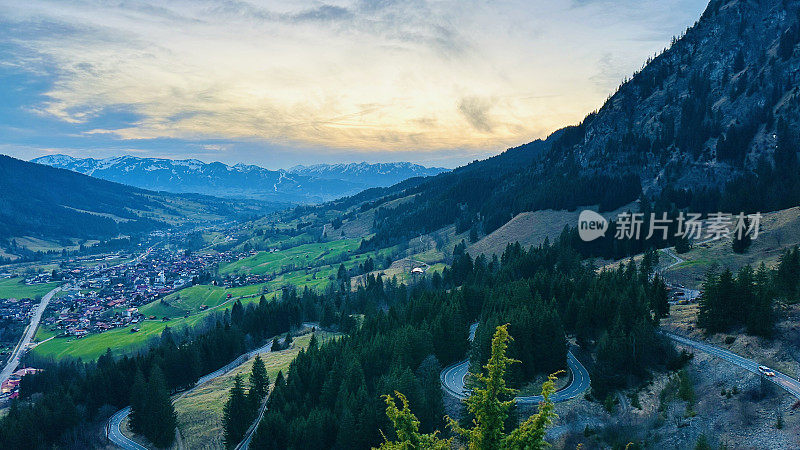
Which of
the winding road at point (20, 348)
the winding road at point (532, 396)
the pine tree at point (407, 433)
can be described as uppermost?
the pine tree at point (407, 433)

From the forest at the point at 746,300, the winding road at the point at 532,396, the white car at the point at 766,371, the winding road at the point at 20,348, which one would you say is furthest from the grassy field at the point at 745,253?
the winding road at the point at 20,348

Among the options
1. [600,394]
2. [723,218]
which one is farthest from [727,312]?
[723,218]

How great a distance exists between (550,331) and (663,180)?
5967 inches

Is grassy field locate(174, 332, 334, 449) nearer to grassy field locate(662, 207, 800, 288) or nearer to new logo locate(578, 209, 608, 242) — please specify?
grassy field locate(662, 207, 800, 288)

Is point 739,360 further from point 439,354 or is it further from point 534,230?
point 534,230

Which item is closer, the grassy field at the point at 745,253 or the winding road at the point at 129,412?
the winding road at the point at 129,412

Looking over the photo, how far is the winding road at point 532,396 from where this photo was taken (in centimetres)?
5741

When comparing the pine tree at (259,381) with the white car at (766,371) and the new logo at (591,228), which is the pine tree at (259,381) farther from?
the new logo at (591,228)

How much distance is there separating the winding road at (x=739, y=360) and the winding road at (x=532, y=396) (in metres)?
12.8

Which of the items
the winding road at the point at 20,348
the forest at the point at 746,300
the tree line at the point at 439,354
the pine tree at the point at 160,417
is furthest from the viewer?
the winding road at the point at 20,348

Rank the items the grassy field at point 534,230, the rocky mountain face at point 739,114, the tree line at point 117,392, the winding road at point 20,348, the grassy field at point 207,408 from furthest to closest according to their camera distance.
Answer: the grassy field at point 534,230, the rocky mountain face at point 739,114, the winding road at point 20,348, the grassy field at point 207,408, the tree line at point 117,392

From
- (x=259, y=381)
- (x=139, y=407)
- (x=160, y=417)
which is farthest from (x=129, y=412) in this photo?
(x=259, y=381)

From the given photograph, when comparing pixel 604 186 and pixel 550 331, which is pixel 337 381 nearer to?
pixel 550 331

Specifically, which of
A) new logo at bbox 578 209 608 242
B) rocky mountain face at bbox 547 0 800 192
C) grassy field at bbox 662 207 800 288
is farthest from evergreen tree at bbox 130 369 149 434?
rocky mountain face at bbox 547 0 800 192
